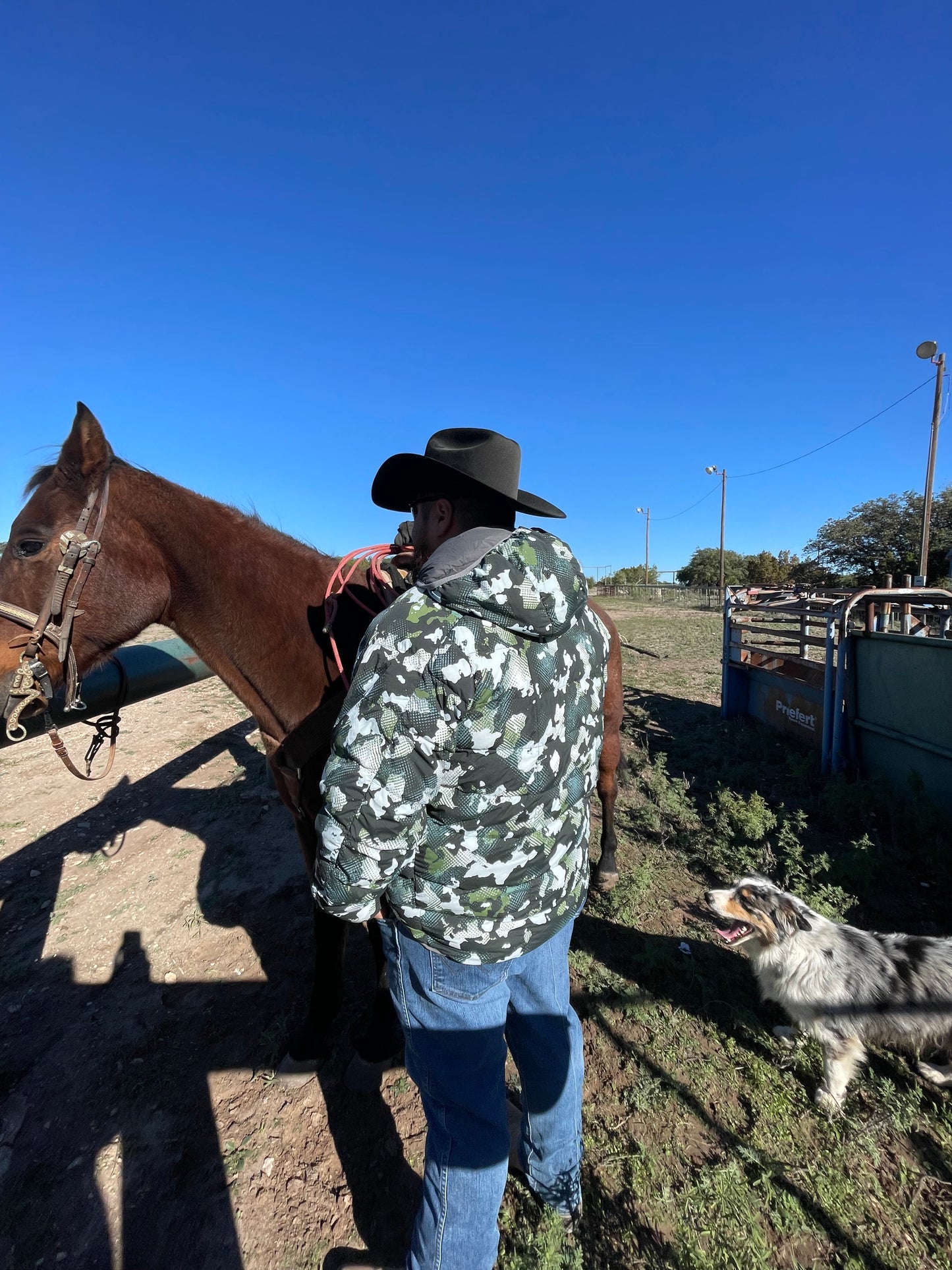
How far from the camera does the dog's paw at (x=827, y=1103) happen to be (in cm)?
215

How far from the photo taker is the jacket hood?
3.71ft

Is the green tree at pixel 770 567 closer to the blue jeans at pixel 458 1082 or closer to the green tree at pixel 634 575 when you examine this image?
the green tree at pixel 634 575

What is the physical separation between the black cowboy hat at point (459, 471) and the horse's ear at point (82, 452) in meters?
1.12

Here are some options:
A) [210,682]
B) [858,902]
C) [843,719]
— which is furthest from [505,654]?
[210,682]

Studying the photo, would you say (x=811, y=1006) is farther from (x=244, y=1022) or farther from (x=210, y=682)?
(x=210, y=682)

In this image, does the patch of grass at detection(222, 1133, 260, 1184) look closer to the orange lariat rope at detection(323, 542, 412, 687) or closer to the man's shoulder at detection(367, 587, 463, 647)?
the orange lariat rope at detection(323, 542, 412, 687)

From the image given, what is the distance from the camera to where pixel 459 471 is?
134 cm

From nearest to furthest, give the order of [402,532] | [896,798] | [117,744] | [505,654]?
[505,654], [402,532], [896,798], [117,744]

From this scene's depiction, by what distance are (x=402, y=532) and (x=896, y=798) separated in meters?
4.76

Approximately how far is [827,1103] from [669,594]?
131ft

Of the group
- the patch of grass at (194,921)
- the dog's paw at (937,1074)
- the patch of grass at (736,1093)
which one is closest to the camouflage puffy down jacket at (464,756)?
the patch of grass at (736,1093)

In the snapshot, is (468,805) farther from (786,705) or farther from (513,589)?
(786,705)

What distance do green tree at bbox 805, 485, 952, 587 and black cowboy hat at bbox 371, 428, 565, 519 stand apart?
3103cm

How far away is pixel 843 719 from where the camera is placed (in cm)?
502
